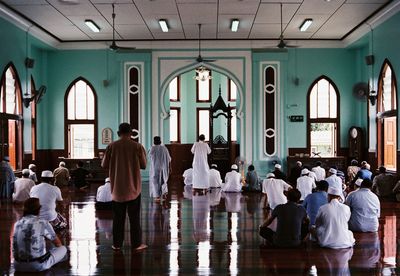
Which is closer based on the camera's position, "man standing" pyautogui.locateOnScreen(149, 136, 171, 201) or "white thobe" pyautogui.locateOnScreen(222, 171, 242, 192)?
"man standing" pyautogui.locateOnScreen(149, 136, 171, 201)

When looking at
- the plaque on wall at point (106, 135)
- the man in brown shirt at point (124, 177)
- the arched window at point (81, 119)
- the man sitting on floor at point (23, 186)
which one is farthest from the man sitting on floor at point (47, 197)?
the arched window at point (81, 119)

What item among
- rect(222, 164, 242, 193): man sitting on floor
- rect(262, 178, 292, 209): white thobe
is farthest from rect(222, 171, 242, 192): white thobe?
rect(262, 178, 292, 209): white thobe

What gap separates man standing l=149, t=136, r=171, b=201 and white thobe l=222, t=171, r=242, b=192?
88.8 inches

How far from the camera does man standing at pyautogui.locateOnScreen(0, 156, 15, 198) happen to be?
10.9m

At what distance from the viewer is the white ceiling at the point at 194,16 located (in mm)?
11297

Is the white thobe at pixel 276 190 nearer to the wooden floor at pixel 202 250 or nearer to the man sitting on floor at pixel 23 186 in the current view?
the wooden floor at pixel 202 250

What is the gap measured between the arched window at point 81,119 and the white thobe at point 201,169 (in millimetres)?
4428

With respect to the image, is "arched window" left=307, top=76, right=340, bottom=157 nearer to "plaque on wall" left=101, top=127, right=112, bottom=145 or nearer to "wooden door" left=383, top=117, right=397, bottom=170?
"wooden door" left=383, top=117, right=397, bottom=170

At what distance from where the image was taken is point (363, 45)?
15039 mm

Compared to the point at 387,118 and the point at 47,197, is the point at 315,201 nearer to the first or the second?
the point at 47,197

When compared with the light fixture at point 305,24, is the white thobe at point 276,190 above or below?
below

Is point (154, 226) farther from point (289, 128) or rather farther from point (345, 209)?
point (289, 128)

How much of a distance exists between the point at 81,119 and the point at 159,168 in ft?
20.6

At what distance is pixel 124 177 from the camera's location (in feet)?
18.8
